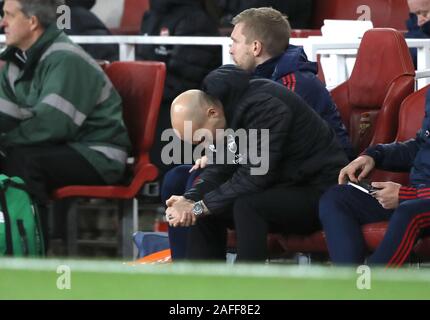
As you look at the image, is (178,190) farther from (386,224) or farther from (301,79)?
(386,224)

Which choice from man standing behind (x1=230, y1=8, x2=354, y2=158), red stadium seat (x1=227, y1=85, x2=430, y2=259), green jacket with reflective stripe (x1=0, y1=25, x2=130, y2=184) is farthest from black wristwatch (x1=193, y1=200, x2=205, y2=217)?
green jacket with reflective stripe (x1=0, y1=25, x2=130, y2=184)

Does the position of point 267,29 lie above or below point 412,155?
above

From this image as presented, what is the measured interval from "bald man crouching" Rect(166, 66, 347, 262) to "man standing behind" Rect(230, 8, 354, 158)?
0.24 meters

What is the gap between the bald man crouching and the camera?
5359mm

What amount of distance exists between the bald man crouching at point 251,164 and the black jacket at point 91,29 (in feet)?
11.8

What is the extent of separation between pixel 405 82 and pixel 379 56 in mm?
180

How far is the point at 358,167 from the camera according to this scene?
17.8 ft

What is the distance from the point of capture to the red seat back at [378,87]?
596 centimetres

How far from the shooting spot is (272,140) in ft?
17.6

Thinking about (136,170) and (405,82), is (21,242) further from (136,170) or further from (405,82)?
(405,82)

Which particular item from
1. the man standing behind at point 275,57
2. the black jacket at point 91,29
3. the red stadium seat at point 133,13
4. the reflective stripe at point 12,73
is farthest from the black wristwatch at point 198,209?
the red stadium seat at point 133,13

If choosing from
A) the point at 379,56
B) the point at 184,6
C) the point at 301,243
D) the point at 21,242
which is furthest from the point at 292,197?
the point at 184,6

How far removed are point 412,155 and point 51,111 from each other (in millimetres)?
1765

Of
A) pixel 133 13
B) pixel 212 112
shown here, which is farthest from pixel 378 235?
pixel 133 13
